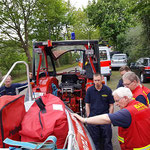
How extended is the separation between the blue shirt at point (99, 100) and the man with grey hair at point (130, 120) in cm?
120

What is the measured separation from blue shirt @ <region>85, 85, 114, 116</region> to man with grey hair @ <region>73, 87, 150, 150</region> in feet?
3.94

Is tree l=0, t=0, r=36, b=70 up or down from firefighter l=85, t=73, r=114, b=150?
up

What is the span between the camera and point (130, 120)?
1794 mm

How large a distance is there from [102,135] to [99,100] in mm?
701

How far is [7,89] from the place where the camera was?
12.7ft

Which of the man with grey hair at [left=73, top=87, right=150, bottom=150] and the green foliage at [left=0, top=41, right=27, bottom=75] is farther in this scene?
A: the green foliage at [left=0, top=41, right=27, bottom=75]

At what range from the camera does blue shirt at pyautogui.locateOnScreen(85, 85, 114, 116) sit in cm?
323

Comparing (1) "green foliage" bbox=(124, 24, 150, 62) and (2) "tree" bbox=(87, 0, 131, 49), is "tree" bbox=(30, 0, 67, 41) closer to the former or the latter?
(2) "tree" bbox=(87, 0, 131, 49)

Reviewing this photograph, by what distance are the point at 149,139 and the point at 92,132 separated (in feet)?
4.70

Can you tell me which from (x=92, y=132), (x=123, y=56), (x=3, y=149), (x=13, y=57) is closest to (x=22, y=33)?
(x=13, y=57)

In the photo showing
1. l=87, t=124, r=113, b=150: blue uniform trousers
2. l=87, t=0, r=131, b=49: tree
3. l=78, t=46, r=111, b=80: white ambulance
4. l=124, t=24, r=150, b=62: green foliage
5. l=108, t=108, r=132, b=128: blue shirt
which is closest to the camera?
l=108, t=108, r=132, b=128: blue shirt

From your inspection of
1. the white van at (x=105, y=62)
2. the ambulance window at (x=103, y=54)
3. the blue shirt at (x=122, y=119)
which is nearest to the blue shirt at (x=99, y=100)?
the blue shirt at (x=122, y=119)

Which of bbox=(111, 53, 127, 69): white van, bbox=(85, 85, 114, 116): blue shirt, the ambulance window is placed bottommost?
bbox=(85, 85, 114, 116): blue shirt

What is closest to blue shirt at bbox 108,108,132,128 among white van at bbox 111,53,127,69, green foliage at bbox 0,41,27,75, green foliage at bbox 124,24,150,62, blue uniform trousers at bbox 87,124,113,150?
blue uniform trousers at bbox 87,124,113,150
